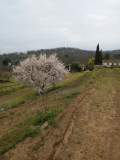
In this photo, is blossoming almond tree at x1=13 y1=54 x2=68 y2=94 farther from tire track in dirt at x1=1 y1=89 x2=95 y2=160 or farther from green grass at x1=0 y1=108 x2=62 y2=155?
tire track in dirt at x1=1 y1=89 x2=95 y2=160

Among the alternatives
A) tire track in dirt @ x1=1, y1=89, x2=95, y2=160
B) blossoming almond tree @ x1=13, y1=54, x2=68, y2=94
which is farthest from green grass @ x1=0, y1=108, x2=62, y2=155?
blossoming almond tree @ x1=13, y1=54, x2=68, y2=94

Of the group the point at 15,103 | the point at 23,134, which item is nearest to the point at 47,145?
the point at 23,134

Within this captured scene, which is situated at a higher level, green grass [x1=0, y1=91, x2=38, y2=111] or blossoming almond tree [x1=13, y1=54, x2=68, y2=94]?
blossoming almond tree [x1=13, y1=54, x2=68, y2=94]

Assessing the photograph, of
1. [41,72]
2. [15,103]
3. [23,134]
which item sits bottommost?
[15,103]

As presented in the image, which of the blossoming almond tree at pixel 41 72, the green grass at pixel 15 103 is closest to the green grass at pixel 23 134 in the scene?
the blossoming almond tree at pixel 41 72

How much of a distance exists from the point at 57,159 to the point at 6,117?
20.3m

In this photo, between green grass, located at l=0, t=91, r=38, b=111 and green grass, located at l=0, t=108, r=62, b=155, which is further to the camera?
green grass, located at l=0, t=91, r=38, b=111

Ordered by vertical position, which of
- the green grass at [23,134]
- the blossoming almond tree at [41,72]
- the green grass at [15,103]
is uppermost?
the blossoming almond tree at [41,72]

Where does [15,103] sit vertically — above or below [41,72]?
below

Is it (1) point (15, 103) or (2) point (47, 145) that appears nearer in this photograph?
(2) point (47, 145)

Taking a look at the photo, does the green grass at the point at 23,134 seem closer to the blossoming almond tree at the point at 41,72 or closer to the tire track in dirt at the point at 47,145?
the tire track in dirt at the point at 47,145

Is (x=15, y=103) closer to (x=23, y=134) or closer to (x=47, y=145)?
(x=23, y=134)

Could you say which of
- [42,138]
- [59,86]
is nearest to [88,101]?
[42,138]

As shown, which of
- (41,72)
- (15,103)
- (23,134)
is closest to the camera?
(23,134)
